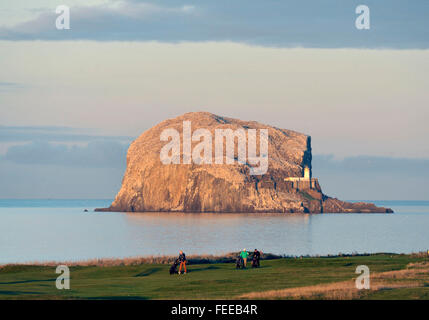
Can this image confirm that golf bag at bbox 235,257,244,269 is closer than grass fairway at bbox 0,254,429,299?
No

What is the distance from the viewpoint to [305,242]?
132125 millimetres

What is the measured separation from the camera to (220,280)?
158 feet

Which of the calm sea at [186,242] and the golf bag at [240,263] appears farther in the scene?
the calm sea at [186,242]

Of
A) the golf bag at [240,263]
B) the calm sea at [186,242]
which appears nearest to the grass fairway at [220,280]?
the golf bag at [240,263]

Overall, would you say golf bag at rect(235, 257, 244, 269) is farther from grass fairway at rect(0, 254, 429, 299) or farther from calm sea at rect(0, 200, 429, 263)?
calm sea at rect(0, 200, 429, 263)

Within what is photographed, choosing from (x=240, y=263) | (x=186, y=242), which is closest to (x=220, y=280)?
(x=240, y=263)

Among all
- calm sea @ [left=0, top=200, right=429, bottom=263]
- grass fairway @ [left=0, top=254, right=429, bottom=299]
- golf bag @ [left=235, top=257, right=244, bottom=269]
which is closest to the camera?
grass fairway @ [left=0, top=254, right=429, bottom=299]

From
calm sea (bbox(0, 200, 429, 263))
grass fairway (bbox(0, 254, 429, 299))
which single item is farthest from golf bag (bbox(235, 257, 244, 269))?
calm sea (bbox(0, 200, 429, 263))

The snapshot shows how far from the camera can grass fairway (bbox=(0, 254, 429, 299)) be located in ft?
128

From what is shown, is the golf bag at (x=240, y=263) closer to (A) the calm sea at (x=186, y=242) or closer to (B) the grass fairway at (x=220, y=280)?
(B) the grass fairway at (x=220, y=280)

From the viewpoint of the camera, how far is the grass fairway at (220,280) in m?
39.0
